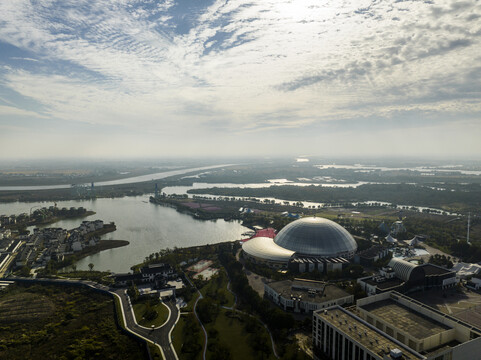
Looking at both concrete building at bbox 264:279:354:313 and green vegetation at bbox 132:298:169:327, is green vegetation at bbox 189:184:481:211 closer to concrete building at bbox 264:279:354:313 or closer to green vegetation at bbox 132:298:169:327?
concrete building at bbox 264:279:354:313

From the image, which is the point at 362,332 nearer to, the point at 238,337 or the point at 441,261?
the point at 238,337

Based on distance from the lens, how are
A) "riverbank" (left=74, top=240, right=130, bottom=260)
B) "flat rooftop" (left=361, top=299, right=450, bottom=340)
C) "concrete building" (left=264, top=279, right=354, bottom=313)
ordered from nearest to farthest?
"flat rooftop" (left=361, top=299, right=450, bottom=340) < "concrete building" (left=264, top=279, right=354, bottom=313) < "riverbank" (left=74, top=240, right=130, bottom=260)

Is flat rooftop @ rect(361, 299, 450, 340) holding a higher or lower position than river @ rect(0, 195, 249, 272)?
higher

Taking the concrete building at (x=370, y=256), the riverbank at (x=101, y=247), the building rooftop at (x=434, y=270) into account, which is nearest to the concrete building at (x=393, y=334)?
the building rooftop at (x=434, y=270)

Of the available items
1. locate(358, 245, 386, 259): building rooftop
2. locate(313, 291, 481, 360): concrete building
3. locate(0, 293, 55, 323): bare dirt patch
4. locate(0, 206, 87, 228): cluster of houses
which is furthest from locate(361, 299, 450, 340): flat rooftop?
locate(0, 206, 87, 228): cluster of houses

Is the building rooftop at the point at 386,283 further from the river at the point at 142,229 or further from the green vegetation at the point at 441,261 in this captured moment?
the river at the point at 142,229

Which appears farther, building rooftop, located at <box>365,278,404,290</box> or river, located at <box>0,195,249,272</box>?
river, located at <box>0,195,249,272</box>

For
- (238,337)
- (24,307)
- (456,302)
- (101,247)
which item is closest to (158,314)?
(238,337)
